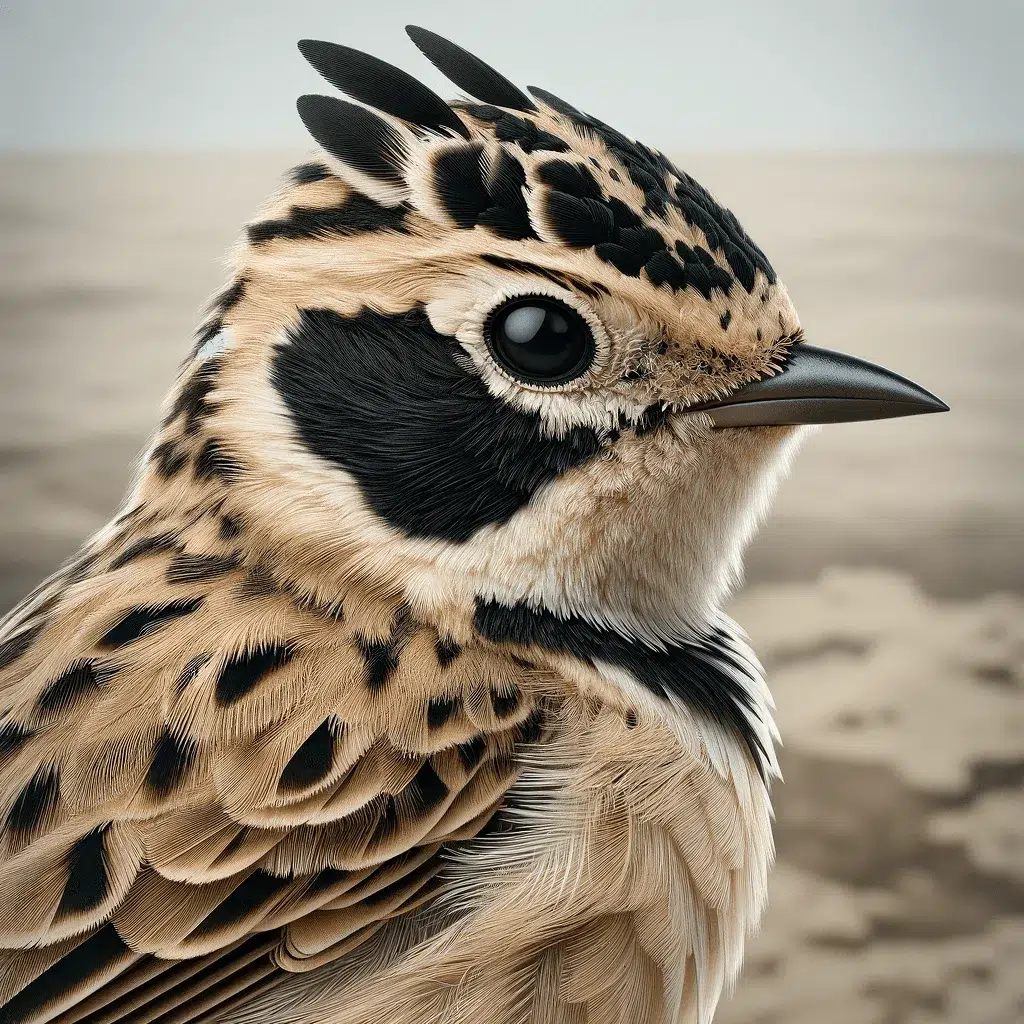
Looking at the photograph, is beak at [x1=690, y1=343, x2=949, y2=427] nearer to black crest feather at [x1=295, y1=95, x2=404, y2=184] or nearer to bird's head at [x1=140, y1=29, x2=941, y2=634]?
bird's head at [x1=140, y1=29, x2=941, y2=634]

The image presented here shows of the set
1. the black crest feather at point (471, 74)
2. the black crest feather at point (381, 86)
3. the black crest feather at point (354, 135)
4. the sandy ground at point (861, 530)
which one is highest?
the black crest feather at point (471, 74)

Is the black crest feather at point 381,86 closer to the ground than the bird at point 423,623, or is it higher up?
higher up

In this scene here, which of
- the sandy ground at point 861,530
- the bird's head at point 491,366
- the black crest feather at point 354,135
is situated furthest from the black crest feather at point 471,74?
the sandy ground at point 861,530

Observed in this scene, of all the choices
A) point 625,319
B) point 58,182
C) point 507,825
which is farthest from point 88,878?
point 58,182

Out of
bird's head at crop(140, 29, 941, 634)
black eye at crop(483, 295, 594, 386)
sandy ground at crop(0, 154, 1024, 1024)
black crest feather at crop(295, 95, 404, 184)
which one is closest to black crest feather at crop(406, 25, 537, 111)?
bird's head at crop(140, 29, 941, 634)

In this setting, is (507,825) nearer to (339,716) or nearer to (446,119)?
(339,716)

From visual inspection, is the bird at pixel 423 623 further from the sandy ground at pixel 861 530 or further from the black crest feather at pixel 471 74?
the sandy ground at pixel 861 530

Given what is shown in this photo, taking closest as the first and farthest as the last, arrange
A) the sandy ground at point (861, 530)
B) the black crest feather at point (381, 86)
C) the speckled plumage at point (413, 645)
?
the speckled plumage at point (413, 645) < the black crest feather at point (381, 86) < the sandy ground at point (861, 530)
